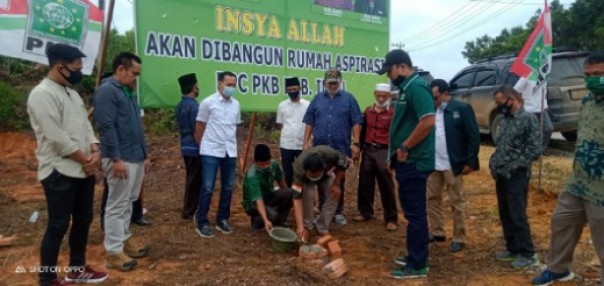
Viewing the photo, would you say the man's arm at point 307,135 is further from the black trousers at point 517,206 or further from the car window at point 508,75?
the car window at point 508,75

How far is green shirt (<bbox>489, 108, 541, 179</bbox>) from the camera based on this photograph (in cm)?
412

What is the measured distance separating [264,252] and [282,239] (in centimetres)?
25

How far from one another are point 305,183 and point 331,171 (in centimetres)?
30

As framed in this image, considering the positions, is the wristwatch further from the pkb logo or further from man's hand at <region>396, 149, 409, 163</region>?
the pkb logo

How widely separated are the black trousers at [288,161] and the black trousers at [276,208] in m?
0.59

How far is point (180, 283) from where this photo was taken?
382 centimetres

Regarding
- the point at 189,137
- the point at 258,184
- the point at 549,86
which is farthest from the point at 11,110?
the point at 549,86

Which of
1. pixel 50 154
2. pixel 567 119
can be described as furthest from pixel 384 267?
pixel 567 119

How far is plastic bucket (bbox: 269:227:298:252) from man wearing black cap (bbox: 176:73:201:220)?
4.43ft

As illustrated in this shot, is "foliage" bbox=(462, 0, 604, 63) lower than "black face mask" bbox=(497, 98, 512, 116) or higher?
higher

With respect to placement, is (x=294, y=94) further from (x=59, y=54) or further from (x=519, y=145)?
(x=59, y=54)

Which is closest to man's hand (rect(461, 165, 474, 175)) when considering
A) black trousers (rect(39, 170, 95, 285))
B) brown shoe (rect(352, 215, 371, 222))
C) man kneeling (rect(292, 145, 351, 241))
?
man kneeling (rect(292, 145, 351, 241))

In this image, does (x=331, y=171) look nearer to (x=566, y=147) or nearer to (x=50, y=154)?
(x=50, y=154)

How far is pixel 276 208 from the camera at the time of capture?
17.4 ft
